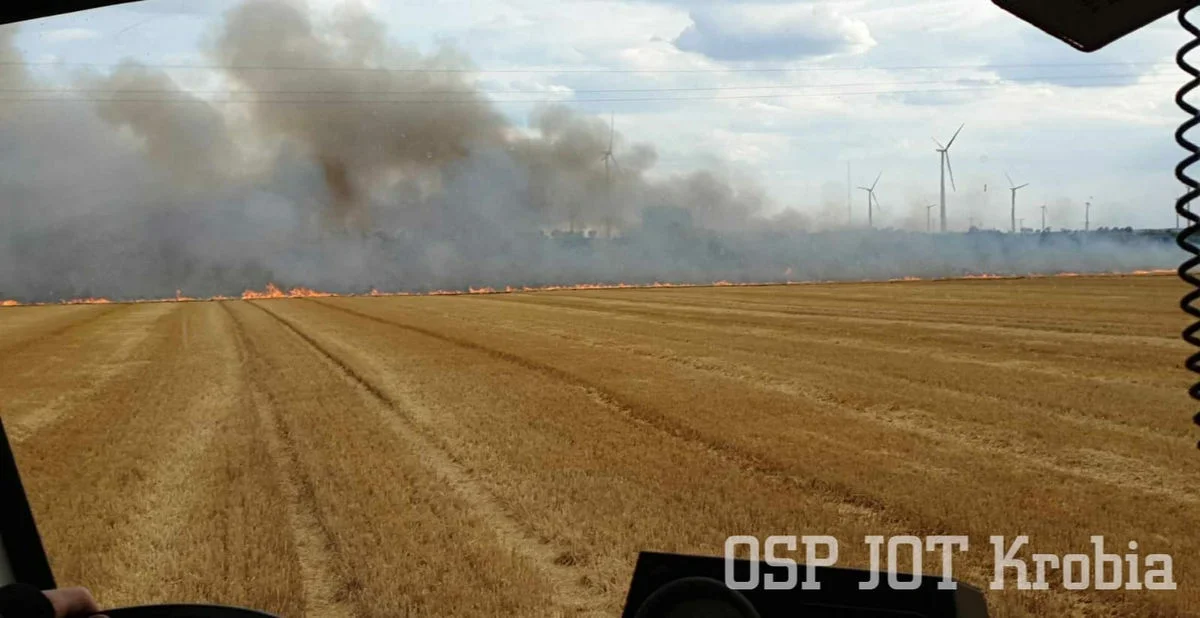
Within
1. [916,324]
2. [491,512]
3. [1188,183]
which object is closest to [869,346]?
[916,324]

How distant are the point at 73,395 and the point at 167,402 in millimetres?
2113

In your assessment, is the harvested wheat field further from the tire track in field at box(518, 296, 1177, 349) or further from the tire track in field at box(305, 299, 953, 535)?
the tire track in field at box(518, 296, 1177, 349)

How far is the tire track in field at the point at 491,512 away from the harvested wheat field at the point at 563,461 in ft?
0.13

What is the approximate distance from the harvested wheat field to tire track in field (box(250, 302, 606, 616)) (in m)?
0.04

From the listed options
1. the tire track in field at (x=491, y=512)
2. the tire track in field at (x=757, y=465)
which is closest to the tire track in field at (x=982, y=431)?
the tire track in field at (x=757, y=465)

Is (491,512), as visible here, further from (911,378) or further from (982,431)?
(911,378)

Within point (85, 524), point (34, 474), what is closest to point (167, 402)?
point (34, 474)

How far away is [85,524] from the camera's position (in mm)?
8789

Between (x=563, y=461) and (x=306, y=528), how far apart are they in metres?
3.25

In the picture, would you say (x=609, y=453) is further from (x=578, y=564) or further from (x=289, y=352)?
(x=289, y=352)

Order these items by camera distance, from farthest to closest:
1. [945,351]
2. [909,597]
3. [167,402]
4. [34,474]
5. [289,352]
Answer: [289,352], [945,351], [167,402], [34,474], [909,597]

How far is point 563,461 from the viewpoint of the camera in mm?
11141

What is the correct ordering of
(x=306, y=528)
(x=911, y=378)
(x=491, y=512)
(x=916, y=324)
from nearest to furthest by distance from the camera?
(x=306, y=528) < (x=491, y=512) < (x=911, y=378) < (x=916, y=324)

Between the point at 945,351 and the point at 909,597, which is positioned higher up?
the point at 909,597
